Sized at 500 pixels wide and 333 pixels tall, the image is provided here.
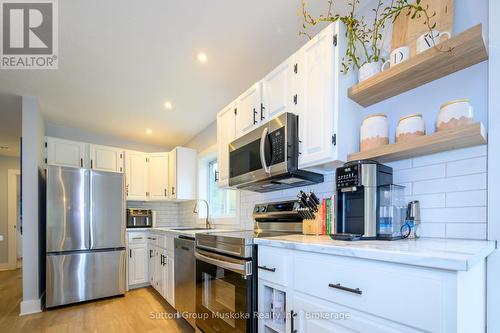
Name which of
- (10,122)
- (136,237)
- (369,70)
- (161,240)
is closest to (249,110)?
(369,70)

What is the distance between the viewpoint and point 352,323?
39.4 inches

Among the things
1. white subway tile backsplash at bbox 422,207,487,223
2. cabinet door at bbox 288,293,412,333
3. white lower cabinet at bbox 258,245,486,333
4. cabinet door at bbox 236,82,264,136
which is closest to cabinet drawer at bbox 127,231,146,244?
cabinet door at bbox 236,82,264,136

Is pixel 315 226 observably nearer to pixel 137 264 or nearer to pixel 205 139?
pixel 205 139

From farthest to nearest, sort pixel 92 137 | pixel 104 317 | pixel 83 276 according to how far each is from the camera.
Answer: pixel 92 137, pixel 83 276, pixel 104 317

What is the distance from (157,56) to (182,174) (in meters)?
2.22

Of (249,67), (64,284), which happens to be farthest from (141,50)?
(64,284)

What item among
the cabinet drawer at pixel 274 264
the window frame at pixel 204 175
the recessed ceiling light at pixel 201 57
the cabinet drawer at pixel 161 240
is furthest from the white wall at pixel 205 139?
the cabinet drawer at pixel 274 264

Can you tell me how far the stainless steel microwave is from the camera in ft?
6.01

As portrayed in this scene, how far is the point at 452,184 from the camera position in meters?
1.29

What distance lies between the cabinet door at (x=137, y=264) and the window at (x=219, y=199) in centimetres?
115

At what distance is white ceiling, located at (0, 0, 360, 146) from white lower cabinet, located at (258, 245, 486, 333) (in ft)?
5.08

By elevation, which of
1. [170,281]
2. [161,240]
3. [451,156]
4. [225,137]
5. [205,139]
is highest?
[205,139]

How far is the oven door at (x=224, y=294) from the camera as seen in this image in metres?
1.55

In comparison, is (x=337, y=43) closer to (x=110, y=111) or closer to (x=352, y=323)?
(x=352, y=323)
